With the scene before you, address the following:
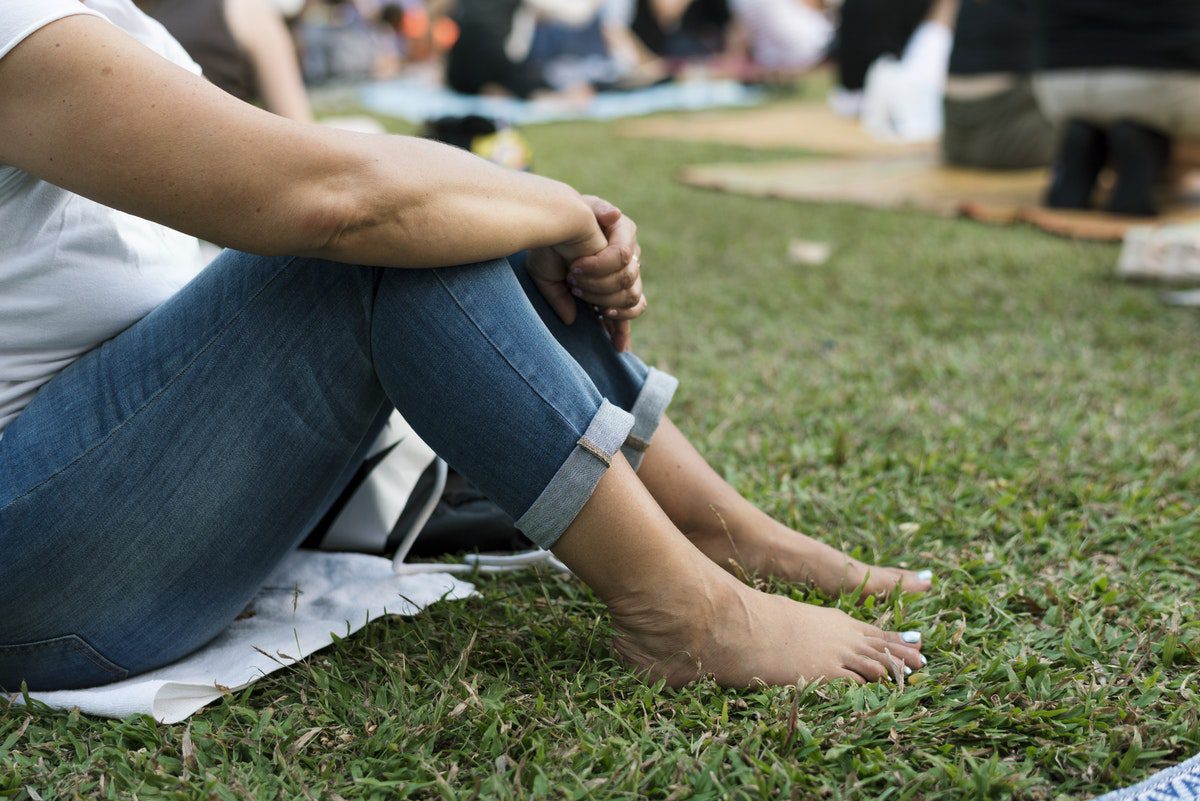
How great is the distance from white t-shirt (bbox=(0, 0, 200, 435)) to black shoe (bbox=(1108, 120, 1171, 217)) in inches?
158

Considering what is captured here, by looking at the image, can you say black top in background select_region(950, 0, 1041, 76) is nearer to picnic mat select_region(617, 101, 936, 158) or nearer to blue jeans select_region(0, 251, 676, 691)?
picnic mat select_region(617, 101, 936, 158)

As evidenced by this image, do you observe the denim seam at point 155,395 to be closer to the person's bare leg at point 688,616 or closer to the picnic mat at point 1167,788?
the person's bare leg at point 688,616

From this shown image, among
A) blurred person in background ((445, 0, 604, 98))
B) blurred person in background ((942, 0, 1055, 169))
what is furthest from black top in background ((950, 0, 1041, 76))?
blurred person in background ((445, 0, 604, 98))

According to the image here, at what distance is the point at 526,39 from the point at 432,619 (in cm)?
1008

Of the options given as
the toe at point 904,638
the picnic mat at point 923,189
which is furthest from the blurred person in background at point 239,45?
the picnic mat at point 923,189

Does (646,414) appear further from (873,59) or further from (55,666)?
(873,59)

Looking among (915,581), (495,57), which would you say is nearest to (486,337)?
(915,581)

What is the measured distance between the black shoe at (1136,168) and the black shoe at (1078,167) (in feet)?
0.38

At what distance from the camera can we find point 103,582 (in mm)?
1251

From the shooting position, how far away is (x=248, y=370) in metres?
1.22

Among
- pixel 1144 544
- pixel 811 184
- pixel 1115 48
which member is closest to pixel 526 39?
pixel 811 184

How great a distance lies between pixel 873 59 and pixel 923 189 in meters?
3.05

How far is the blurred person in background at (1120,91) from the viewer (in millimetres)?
4141

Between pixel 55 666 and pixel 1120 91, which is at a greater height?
pixel 1120 91
